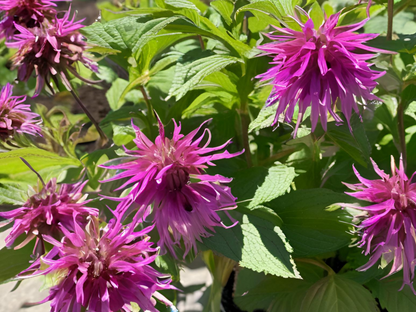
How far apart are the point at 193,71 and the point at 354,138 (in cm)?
14

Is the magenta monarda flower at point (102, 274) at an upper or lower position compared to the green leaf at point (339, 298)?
upper

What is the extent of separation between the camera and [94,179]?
42cm

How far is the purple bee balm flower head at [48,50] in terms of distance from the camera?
369 mm

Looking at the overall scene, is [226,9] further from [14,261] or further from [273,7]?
[14,261]

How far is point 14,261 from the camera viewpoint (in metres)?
0.35

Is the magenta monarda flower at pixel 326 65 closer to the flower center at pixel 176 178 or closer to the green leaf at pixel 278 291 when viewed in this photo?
the flower center at pixel 176 178

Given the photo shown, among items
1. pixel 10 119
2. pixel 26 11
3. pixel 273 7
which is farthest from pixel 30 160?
pixel 273 7

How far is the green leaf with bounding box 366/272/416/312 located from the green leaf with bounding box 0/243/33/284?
1.04 ft

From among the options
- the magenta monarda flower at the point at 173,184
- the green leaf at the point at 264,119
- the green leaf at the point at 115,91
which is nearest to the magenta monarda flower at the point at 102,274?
the magenta monarda flower at the point at 173,184

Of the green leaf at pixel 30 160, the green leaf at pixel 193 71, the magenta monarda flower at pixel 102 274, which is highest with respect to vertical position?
the green leaf at pixel 193 71

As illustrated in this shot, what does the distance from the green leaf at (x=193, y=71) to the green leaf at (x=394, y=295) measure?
0.82ft

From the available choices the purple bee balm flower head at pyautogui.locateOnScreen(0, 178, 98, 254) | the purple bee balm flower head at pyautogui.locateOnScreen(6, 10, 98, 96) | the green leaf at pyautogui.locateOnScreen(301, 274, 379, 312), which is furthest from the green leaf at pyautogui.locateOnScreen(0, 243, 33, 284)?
the green leaf at pyautogui.locateOnScreen(301, 274, 379, 312)

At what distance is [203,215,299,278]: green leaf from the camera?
0.98 ft

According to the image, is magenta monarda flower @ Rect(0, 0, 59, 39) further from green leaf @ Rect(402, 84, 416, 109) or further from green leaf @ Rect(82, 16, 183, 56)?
green leaf @ Rect(402, 84, 416, 109)
